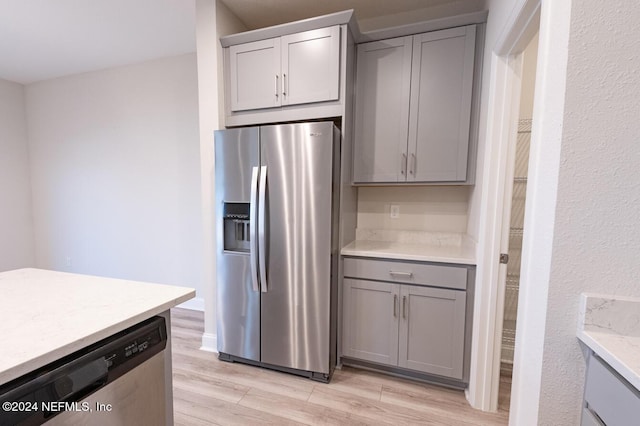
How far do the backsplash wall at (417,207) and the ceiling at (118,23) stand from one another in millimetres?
1458

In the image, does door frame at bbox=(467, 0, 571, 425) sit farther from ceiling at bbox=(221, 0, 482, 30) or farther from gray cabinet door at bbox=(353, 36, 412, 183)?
ceiling at bbox=(221, 0, 482, 30)

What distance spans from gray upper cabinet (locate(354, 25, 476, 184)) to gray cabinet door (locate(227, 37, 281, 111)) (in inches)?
25.2

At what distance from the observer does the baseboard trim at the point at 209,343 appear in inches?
88.4

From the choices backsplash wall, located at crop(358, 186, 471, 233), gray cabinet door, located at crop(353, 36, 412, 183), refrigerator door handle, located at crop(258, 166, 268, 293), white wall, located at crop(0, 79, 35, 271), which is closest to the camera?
refrigerator door handle, located at crop(258, 166, 268, 293)

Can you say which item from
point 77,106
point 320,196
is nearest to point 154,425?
point 320,196

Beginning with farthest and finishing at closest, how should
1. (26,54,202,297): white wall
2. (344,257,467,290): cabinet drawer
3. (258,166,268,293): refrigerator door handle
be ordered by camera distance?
(26,54,202,297): white wall
(258,166,268,293): refrigerator door handle
(344,257,467,290): cabinet drawer

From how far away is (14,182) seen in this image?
11.8ft

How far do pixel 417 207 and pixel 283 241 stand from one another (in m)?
1.22

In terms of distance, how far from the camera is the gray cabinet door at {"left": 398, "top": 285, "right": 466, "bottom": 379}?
1.72 meters

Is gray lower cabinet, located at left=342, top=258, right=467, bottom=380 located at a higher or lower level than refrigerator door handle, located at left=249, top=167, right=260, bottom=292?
lower

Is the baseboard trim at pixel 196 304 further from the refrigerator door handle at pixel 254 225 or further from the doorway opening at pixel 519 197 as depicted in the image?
the doorway opening at pixel 519 197

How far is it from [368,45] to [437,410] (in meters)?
2.53

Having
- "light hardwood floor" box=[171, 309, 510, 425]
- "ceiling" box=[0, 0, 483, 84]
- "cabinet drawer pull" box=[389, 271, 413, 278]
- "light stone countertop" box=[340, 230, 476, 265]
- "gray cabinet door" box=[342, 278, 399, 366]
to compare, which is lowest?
"light hardwood floor" box=[171, 309, 510, 425]

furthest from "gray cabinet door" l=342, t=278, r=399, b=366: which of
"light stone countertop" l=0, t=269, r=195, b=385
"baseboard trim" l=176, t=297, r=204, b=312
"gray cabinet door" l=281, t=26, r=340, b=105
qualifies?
"baseboard trim" l=176, t=297, r=204, b=312
